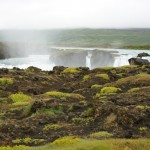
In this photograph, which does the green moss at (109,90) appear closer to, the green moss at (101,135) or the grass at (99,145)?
the green moss at (101,135)

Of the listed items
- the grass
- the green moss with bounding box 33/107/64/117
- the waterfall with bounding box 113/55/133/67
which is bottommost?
the waterfall with bounding box 113/55/133/67

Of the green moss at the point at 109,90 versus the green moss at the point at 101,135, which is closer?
the green moss at the point at 101,135

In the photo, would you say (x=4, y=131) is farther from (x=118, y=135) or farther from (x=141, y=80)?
(x=141, y=80)

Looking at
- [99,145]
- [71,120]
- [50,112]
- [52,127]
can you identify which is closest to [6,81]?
[50,112]

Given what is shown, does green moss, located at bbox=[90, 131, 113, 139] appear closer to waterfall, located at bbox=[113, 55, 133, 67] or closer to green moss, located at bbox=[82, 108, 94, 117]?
green moss, located at bbox=[82, 108, 94, 117]

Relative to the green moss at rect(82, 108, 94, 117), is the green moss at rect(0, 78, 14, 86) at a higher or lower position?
lower

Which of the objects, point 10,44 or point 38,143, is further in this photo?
point 10,44

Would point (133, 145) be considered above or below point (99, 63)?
above

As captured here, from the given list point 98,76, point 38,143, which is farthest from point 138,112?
point 98,76

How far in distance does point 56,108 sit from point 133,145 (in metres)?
13.9

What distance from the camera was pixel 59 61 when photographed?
138125 mm

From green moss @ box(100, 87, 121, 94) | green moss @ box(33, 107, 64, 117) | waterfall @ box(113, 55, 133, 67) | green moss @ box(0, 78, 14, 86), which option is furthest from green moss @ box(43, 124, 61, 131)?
waterfall @ box(113, 55, 133, 67)

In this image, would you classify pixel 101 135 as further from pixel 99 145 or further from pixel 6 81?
pixel 6 81

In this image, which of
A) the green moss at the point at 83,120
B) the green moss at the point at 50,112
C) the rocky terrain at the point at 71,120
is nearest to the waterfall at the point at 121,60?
the rocky terrain at the point at 71,120
